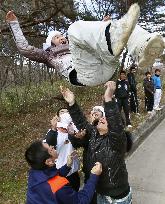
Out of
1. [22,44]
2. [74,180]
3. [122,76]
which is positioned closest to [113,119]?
[22,44]

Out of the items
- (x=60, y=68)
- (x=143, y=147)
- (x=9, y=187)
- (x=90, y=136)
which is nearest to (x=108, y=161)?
(x=90, y=136)

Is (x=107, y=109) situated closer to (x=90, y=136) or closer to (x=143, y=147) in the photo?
(x=90, y=136)

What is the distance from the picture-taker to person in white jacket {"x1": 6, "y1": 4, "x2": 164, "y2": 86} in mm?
3105

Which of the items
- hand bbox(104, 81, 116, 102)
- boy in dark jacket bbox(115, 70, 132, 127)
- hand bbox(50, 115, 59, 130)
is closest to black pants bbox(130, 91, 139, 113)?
boy in dark jacket bbox(115, 70, 132, 127)

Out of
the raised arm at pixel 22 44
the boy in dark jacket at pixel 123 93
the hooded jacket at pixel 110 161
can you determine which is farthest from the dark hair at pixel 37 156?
the boy in dark jacket at pixel 123 93

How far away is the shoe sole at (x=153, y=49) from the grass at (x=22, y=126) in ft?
6.17

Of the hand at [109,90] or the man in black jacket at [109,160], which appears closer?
the hand at [109,90]

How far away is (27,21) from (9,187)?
2.68 meters

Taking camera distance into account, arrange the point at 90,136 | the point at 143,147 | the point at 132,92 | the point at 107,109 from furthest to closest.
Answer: the point at 132,92 → the point at 143,147 → the point at 90,136 → the point at 107,109

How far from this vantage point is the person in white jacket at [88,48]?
3.11 meters

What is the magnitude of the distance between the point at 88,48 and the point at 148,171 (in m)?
4.58

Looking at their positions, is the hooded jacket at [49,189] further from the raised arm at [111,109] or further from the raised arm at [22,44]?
the raised arm at [22,44]

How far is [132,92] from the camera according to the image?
38.5ft

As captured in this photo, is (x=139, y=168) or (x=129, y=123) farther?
(x=129, y=123)
